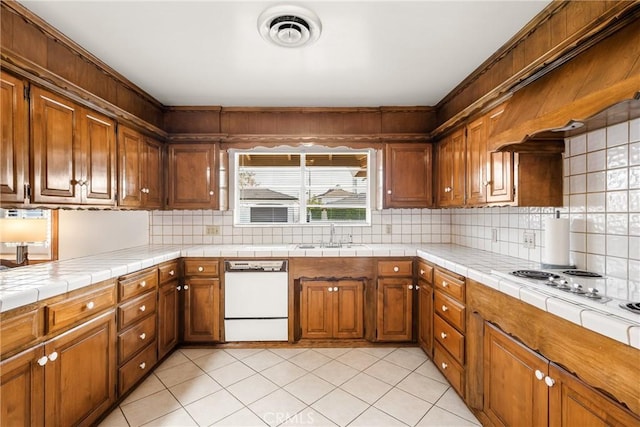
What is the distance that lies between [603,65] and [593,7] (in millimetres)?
380

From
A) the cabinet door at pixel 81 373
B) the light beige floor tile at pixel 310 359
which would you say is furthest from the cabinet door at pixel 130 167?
the light beige floor tile at pixel 310 359

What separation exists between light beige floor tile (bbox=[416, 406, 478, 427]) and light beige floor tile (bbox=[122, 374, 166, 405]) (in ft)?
6.08

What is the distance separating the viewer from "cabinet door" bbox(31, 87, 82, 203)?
1.70 metres

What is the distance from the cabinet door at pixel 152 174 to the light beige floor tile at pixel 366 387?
2.40 metres

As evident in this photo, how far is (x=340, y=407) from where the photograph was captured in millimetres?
1988

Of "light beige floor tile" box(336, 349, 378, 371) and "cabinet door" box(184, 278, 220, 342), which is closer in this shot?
"light beige floor tile" box(336, 349, 378, 371)

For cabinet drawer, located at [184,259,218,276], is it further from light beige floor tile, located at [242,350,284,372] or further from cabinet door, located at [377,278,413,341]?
cabinet door, located at [377,278,413,341]

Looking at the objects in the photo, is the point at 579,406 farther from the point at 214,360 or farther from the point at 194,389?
the point at 214,360

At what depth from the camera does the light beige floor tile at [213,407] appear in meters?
1.88

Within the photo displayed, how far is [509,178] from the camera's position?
6.35 feet

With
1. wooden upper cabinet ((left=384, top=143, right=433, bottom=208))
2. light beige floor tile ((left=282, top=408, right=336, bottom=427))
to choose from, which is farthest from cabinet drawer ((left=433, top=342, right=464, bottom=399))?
wooden upper cabinet ((left=384, top=143, right=433, bottom=208))

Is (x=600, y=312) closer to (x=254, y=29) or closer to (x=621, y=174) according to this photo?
(x=621, y=174)

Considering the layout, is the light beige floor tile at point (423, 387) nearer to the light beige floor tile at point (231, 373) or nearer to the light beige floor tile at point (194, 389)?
the light beige floor tile at point (231, 373)

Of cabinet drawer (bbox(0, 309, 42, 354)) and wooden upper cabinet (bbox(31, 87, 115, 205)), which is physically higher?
wooden upper cabinet (bbox(31, 87, 115, 205))
